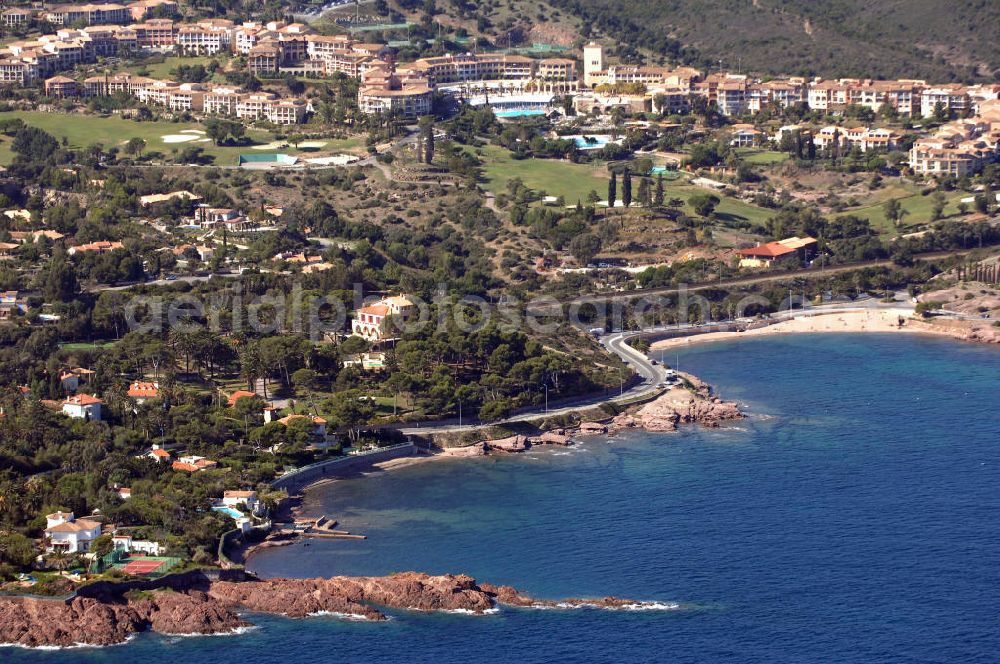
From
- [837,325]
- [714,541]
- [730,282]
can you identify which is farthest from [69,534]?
[730,282]

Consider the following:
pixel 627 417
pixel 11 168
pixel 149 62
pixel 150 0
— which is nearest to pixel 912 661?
pixel 627 417

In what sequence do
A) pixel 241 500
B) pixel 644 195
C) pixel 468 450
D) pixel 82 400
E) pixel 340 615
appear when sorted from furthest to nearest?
pixel 644 195 → pixel 468 450 → pixel 82 400 → pixel 241 500 → pixel 340 615

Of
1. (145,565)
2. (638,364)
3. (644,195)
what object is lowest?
(145,565)

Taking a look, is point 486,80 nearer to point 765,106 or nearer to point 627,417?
point 765,106

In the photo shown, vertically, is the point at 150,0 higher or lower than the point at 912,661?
higher

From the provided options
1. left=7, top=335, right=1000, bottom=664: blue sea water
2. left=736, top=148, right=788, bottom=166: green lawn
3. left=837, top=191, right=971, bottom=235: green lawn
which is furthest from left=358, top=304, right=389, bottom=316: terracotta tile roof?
left=736, top=148, right=788, bottom=166: green lawn

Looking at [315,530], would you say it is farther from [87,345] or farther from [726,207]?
[726,207]

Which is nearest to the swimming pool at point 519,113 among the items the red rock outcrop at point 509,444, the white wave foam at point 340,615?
the red rock outcrop at point 509,444
